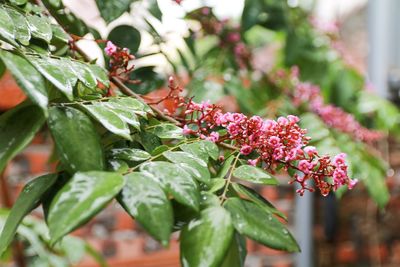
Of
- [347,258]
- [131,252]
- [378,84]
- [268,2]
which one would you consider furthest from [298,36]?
[347,258]

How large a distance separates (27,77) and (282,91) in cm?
92

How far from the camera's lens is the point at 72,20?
2.35 ft

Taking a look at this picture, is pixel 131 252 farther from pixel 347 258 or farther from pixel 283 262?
pixel 347 258

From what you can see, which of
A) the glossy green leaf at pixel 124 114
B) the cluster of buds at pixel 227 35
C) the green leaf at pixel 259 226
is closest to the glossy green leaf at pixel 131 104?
the glossy green leaf at pixel 124 114

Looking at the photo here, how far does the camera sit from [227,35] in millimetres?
1175

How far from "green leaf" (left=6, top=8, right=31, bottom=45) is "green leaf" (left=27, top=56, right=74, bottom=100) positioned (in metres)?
0.04

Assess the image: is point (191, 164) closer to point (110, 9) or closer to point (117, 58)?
point (117, 58)

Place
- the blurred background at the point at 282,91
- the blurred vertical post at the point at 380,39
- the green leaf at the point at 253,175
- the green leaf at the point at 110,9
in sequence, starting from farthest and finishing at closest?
the blurred vertical post at the point at 380,39
the blurred background at the point at 282,91
the green leaf at the point at 110,9
the green leaf at the point at 253,175

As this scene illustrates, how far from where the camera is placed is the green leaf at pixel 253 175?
43cm

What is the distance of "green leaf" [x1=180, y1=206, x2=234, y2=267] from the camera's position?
35cm

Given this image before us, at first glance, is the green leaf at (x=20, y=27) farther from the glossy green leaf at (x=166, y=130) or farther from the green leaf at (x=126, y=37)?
the green leaf at (x=126, y=37)

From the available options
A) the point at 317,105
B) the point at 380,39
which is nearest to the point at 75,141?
the point at 317,105

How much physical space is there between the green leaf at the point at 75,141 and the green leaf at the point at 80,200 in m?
0.02

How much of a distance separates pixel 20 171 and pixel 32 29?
42.8 inches
